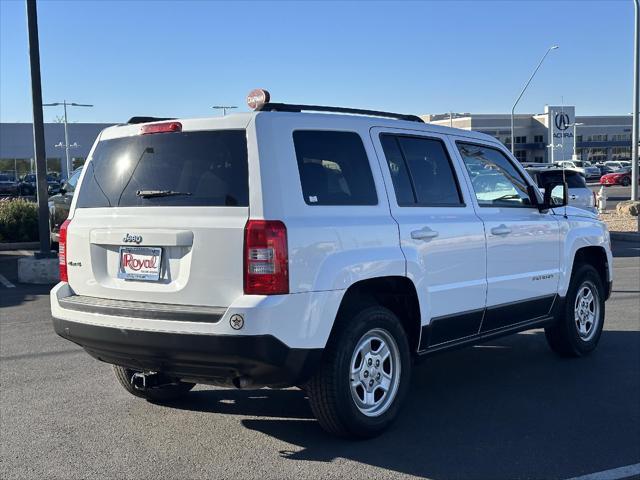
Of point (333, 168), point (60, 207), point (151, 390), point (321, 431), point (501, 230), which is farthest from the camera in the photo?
point (60, 207)

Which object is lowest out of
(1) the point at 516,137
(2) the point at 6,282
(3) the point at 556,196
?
(2) the point at 6,282

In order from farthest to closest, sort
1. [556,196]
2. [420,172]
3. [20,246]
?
[20,246]
[556,196]
[420,172]

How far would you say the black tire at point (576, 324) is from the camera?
6789mm

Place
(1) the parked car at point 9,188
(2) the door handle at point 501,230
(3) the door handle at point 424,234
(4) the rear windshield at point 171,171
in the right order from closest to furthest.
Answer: (4) the rear windshield at point 171,171, (3) the door handle at point 424,234, (2) the door handle at point 501,230, (1) the parked car at point 9,188

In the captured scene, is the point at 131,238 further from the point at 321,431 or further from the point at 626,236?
the point at 626,236

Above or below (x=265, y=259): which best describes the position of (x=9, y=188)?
above

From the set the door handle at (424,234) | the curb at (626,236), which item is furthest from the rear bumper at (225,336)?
the curb at (626,236)

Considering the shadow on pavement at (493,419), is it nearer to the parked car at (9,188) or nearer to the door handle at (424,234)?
the door handle at (424,234)

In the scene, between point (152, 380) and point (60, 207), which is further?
point (60, 207)

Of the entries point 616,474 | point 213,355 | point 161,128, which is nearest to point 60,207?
point 161,128

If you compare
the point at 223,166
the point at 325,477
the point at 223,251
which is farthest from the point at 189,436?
the point at 223,166

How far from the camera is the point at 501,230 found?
5.76 meters

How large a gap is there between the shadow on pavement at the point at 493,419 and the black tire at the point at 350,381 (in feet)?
0.48

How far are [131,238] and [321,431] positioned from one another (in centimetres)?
182
